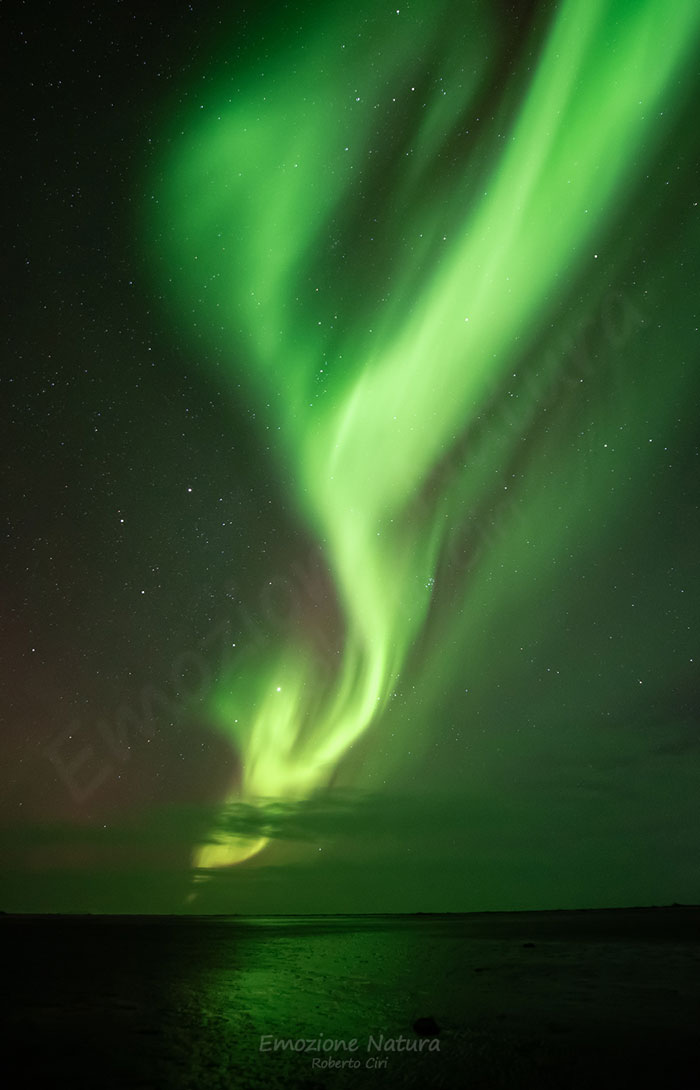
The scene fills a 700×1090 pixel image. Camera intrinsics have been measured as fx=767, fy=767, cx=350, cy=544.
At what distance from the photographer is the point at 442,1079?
11.1 meters

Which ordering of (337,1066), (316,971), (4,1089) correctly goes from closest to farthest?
1. (4,1089)
2. (337,1066)
3. (316,971)

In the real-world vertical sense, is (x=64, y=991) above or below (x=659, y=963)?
above

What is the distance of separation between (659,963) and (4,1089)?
28.5 metres

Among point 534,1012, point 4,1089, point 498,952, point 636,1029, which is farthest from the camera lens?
point 498,952

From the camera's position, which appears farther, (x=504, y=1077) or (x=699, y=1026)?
(x=699, y=1026)

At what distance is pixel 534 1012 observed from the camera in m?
17.5

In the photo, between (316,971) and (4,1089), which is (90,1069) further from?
(316,971)

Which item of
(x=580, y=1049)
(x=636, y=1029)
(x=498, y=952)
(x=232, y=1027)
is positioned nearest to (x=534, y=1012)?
(x=636, y=1029)

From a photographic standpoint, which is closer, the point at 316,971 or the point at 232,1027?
the point at 232,1027

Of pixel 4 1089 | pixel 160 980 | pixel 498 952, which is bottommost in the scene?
pixel 498 952

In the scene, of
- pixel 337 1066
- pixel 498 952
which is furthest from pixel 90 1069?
pixel 498 952

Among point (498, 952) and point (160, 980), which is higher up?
point (160, 980)

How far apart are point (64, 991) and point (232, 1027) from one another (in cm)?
990

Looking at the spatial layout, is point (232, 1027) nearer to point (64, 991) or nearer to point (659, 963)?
point (64, 991)
